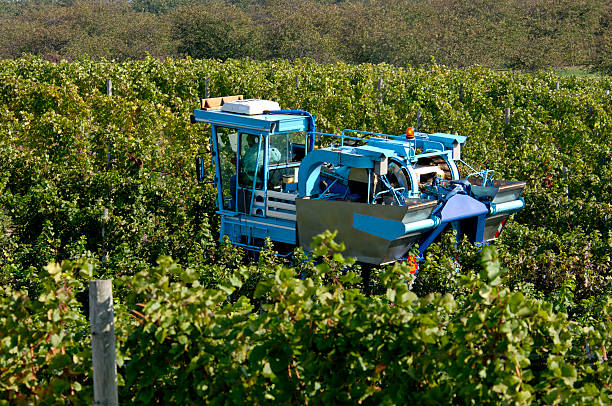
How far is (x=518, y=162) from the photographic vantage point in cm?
1242

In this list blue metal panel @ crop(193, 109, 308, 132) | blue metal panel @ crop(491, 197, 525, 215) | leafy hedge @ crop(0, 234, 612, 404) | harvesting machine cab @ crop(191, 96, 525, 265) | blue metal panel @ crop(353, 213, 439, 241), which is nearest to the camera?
leafy hedge @ crop(0, 234, 612, 404)

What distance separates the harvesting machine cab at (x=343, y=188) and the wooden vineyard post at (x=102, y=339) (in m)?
4.17

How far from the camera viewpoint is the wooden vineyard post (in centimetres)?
440

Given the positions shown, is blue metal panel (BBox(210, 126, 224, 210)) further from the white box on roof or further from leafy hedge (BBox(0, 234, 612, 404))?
leafy hedge (BBox(0, 234, 612, 404))

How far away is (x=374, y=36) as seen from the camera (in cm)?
4984

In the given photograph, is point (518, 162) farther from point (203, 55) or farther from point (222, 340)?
point (203, 55)

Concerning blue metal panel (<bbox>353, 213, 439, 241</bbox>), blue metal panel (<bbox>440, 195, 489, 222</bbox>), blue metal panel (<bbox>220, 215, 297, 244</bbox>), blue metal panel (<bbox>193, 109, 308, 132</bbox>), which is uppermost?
blue metal panel (<bbox>193, 109, 308, 132</bbox>)

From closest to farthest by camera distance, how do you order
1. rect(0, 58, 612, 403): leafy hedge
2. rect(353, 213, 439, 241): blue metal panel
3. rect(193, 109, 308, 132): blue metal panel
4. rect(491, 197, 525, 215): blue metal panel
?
rect(0, 58, 612, 403): leafy hedge
rect(353, 213, 439, 241): blue metal panel
rect(491, 197, 525, 215): blue metal panel
rect(193, 109, 308, 132): blue metal panel

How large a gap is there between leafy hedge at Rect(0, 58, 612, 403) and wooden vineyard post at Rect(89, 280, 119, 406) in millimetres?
133

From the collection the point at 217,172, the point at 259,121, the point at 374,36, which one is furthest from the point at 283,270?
the point at 374,36

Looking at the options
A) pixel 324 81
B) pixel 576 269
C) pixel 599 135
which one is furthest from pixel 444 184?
pixel 324 81

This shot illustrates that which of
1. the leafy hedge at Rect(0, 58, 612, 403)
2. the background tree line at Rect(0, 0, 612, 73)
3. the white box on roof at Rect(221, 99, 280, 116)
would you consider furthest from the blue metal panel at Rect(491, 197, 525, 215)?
the background tree line at Rect(0, 0, 612, 73)

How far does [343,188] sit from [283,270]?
193 inches

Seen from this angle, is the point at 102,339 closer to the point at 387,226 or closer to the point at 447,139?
the point at 387,226
